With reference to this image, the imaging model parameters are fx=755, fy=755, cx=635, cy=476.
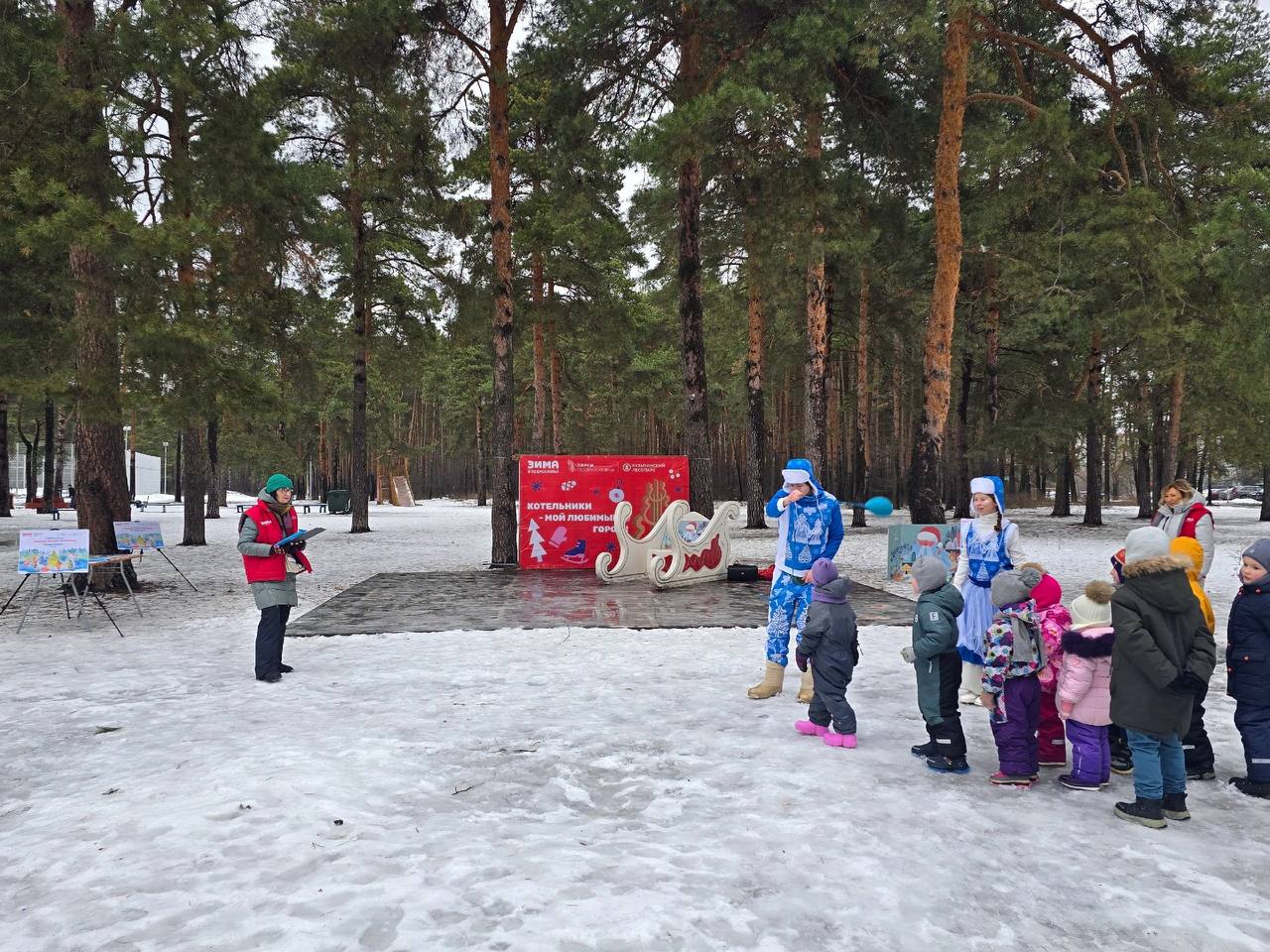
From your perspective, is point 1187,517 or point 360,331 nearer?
point 1187,517

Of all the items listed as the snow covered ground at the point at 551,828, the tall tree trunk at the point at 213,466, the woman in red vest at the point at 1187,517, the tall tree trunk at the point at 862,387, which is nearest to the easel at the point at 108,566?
the snow covered ground at the point at 551,828

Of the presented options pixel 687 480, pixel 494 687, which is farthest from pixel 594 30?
pixel 494 687

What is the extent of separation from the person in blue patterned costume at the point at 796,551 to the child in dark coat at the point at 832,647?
577 mm

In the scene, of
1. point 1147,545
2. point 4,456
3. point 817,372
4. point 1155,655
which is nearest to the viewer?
point 1155,655

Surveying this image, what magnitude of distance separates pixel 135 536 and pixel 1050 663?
480 inches

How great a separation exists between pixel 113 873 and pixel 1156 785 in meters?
4.79

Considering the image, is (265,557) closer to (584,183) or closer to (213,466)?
(584,183)

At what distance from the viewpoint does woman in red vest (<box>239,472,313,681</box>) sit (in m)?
6.32

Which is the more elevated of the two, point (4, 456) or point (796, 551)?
point (4, 456)

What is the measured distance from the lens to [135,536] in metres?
11.4

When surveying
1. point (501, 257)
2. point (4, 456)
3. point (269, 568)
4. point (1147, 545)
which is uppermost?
point (501, 257)

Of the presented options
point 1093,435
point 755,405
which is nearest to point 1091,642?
point 755,405

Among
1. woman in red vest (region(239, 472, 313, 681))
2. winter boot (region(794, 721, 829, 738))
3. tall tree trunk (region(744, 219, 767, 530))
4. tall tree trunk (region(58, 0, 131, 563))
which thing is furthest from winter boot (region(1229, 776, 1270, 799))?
tall tree trunk (region(744, 219, 767, 530))

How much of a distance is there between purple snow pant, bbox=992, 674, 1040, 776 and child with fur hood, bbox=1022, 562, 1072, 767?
0.35ft
